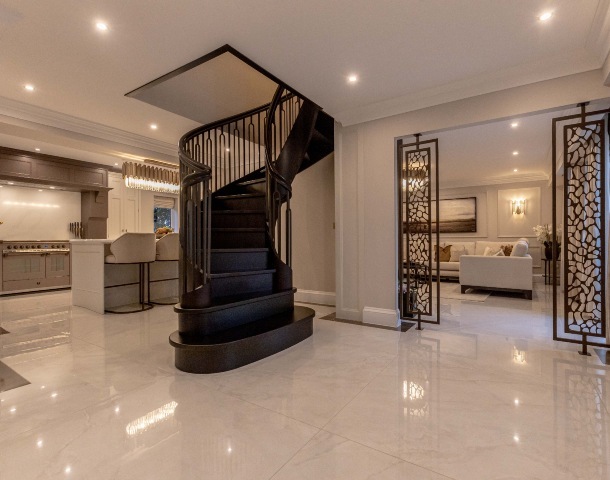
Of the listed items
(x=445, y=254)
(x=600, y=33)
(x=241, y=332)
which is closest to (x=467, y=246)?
(x=445, y=254)

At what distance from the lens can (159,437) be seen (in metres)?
1.50

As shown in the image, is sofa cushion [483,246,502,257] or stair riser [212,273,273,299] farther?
sofa cushion [483,246,502,257]

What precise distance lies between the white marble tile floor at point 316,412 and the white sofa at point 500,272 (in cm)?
250

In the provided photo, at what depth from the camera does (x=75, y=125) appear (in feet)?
14.5

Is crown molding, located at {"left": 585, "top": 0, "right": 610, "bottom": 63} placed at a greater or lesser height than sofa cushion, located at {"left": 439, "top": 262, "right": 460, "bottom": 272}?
greater

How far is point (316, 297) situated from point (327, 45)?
11.1ft

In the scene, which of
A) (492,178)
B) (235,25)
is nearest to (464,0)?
(235,25)

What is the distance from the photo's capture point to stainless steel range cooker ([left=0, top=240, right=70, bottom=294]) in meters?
5.53

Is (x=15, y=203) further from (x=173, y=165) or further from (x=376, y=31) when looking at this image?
(x=376, y=31)

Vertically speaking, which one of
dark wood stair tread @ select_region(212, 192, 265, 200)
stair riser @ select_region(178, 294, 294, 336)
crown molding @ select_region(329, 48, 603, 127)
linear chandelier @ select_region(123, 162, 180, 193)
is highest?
crown molding @ select_region(329, 48, 603, 127)

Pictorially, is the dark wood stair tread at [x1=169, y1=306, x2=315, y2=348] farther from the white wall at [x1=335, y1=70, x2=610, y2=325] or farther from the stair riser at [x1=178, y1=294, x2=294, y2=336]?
the white wall at [x1=335, y1=70, x2=610, y2=325]

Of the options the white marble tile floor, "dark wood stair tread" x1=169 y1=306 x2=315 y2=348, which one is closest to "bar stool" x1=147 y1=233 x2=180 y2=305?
the white marble tile floor

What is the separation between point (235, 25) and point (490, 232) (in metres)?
8.10

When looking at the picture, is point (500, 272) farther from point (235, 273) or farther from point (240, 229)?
point (235, 273)
